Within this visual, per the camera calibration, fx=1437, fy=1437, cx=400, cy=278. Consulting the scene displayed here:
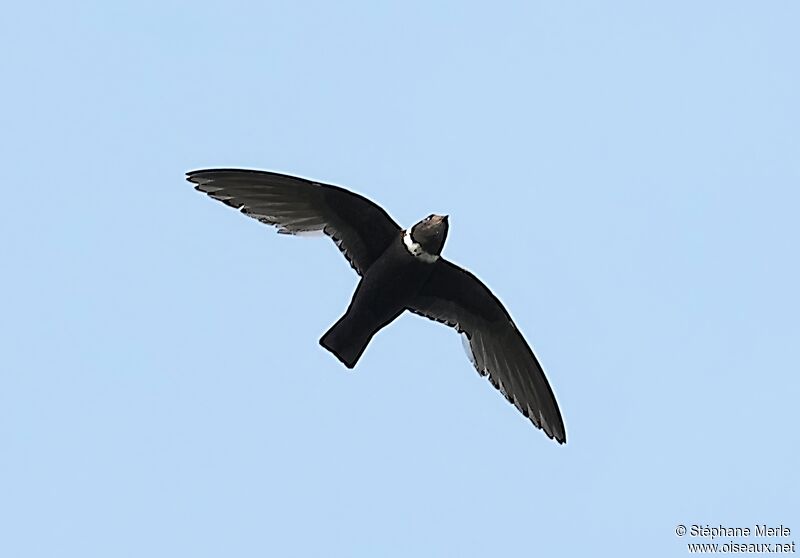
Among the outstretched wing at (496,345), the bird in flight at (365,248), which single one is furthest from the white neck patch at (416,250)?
the outstretched wing at (496,345)

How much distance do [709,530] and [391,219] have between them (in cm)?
464

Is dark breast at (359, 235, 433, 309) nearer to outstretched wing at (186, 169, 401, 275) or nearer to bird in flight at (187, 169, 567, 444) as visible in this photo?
bird in flight at (187, 169, 567, 444)

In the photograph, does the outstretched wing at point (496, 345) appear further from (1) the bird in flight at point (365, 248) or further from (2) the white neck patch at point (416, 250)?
(2) the white neck patch at point (416, 250)

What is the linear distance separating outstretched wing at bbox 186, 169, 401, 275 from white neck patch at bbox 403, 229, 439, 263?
351 mm

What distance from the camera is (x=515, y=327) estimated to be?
16.3m

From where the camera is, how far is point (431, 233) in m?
14.7

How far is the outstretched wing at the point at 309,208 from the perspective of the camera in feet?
50.1

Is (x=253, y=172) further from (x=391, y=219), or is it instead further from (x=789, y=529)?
(x=789, y=529)

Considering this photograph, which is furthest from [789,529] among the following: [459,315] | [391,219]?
[391,219]

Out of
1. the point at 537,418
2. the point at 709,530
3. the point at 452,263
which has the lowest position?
the point at 709,530

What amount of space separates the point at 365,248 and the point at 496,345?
201 cm

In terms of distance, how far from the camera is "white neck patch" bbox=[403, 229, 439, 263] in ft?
49.0

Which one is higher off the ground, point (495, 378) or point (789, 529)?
point (495, 378)

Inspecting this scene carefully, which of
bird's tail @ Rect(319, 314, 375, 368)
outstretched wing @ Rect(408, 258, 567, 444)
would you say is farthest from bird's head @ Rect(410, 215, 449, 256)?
bird's tail @ Rect(319, 314, 375, 368)
